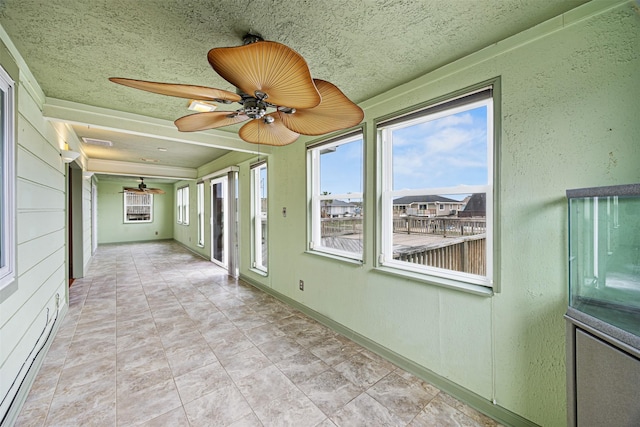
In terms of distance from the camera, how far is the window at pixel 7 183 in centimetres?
160

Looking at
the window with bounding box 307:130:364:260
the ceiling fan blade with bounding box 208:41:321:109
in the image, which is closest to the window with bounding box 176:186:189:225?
the window with bounding box 307:130:364:260

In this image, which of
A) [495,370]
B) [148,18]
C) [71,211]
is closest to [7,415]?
[148,18]

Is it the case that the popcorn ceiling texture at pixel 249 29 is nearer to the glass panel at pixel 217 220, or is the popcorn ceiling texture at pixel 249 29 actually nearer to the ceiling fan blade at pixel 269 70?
the ceiling fan blade at pixel 269 70

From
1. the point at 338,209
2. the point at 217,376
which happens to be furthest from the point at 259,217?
the point at 217,376

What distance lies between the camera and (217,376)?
2094 millimetres

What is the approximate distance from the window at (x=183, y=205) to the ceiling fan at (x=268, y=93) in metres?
7.82

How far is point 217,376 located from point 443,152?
8.28 feet

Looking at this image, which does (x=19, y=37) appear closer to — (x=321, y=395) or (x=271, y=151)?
(x=271, y=151)

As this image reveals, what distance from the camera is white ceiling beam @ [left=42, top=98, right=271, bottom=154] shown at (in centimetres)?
252

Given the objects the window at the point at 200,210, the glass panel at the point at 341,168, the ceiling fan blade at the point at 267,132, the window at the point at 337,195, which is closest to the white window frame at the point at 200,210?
the window at the point at 200,210

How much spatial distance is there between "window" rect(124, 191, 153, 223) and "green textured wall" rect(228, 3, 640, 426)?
10713 mm

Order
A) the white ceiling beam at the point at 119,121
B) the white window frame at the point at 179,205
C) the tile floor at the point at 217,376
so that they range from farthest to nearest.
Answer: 1. the white window frame at the point at 179,205
2. the white ceiling beam at the point at 119,121
3. the tile floor at the point at 217,376

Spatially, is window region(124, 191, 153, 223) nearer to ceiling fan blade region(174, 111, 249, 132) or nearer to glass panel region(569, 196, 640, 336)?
ceiling fan blade region(174, 111, 249, 132)

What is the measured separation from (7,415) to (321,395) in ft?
6.41
